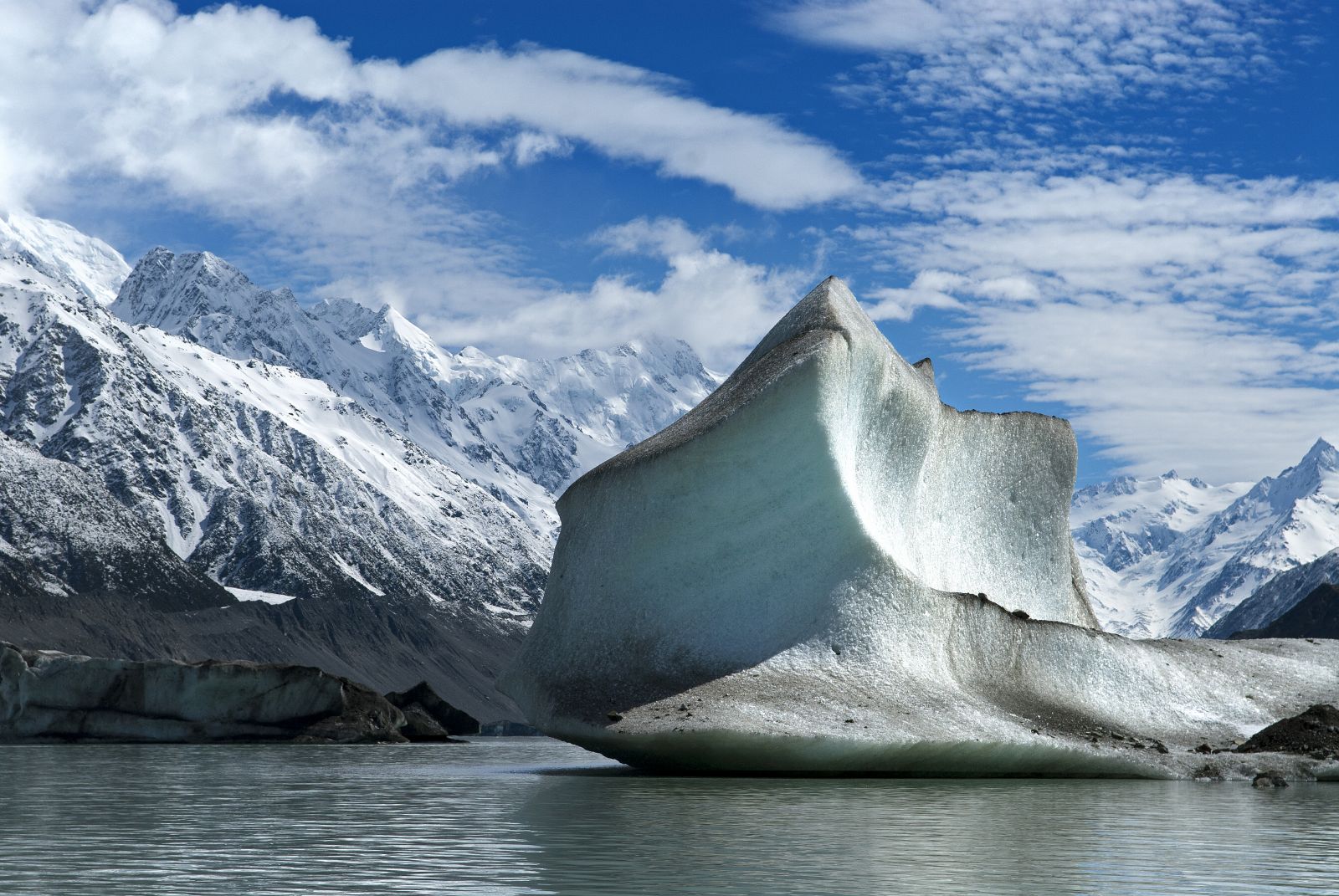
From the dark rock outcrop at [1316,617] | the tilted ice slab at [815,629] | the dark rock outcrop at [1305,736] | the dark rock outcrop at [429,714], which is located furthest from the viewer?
the dark rock outcrop at [1316,617]

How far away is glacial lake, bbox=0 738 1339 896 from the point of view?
16.2 m

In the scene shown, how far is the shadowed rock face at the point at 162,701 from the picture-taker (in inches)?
2731

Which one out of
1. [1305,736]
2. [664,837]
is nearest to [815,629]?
[1305,736]

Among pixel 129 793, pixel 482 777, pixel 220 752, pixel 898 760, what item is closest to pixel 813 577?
pixel 898 760

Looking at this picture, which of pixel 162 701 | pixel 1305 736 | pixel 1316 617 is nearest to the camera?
pixel 1305 736

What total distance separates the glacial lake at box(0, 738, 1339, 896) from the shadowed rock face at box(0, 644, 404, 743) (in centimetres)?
3680

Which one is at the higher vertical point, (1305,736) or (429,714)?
(429,714)

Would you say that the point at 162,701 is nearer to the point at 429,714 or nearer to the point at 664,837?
the point at 429,714

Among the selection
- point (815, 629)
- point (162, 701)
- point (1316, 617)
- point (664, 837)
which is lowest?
point (664, 837)

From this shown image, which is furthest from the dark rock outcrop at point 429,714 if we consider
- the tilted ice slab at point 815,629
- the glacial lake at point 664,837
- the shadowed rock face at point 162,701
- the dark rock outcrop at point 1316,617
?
the dark rock outcrop at point 1316,617

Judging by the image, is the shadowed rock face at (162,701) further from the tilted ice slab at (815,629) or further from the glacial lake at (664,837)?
the tilted ice slab at (815,629)

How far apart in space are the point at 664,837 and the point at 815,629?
13730 millimetres

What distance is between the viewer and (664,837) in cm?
2027

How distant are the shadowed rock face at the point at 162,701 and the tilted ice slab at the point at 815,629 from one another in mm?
38123
